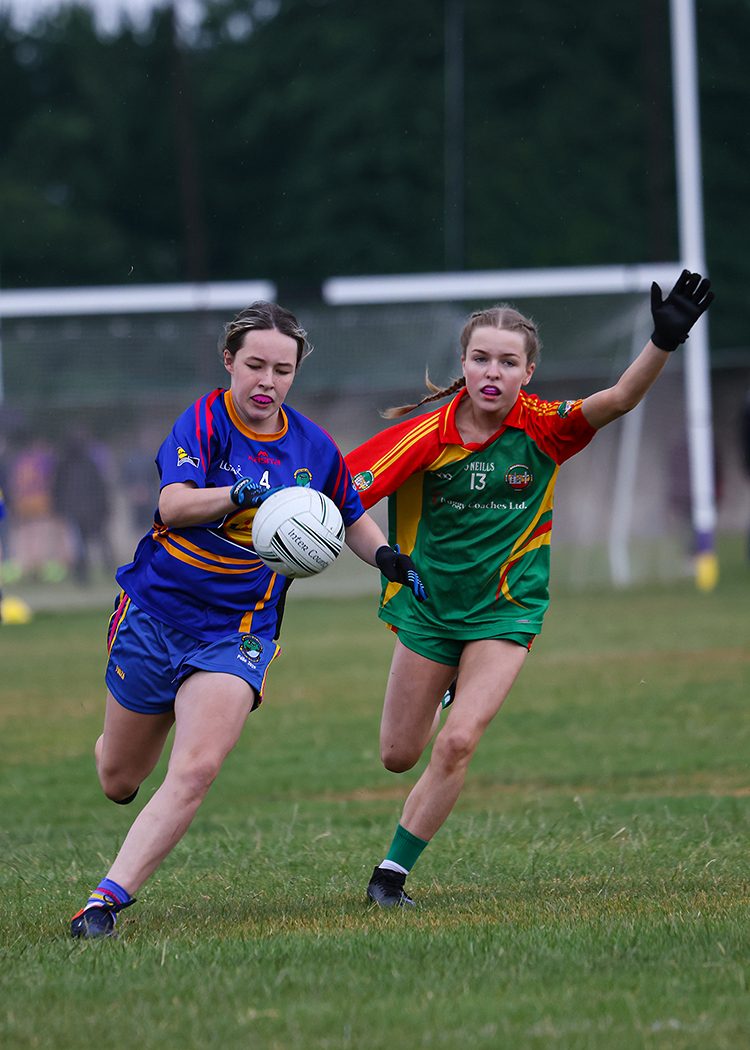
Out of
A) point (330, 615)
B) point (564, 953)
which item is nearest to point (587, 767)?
point (564, 953)

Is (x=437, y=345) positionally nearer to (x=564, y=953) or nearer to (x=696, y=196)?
(x=696, y=196)

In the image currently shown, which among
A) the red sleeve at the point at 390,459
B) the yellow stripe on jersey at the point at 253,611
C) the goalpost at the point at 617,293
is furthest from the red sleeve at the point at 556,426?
the goalpost at the point at 617,293

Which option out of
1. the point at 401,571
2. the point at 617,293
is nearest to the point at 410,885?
the point at 401,571

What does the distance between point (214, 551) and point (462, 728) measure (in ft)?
3.71

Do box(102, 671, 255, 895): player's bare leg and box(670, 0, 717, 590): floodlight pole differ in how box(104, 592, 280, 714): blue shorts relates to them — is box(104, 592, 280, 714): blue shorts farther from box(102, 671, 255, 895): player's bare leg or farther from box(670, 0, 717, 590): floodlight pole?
box(670, 0, 717, 590): floodlight pole

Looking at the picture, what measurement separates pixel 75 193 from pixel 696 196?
2743 cm

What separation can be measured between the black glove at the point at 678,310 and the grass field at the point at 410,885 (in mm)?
2044

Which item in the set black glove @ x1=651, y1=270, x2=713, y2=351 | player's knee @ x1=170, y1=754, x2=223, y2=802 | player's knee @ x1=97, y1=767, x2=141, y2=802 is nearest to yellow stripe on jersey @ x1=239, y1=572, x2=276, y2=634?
player's knee @ x1=170, y1=754, x2=223, y2=802

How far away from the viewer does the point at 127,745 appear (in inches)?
193

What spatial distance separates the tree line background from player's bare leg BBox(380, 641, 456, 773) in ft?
103

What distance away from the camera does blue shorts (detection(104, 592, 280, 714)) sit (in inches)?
181

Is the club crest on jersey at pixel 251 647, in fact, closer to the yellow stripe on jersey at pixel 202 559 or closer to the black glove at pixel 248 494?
the yellow stripe on jersey at pixel 202 559

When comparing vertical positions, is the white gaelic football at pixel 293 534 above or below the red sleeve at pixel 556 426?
below

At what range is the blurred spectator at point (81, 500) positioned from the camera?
19609 millimetres
